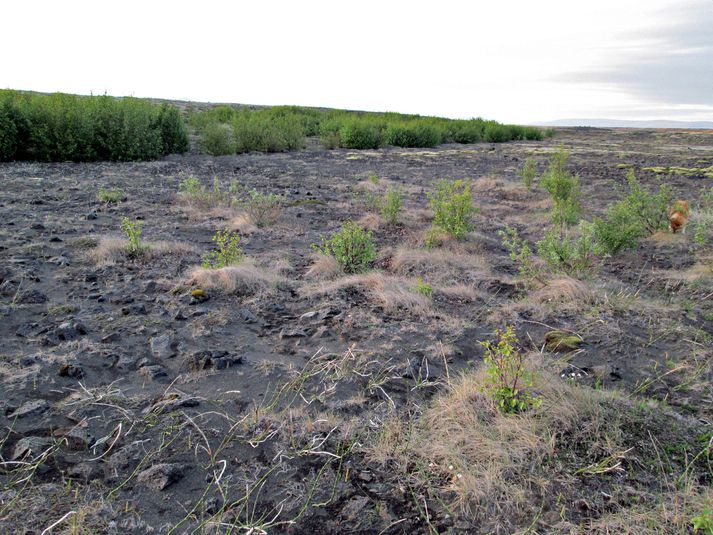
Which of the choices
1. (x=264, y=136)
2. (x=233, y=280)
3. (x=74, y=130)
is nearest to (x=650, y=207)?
(x=233, y=280)

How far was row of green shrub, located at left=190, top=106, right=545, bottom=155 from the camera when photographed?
52.4 feet

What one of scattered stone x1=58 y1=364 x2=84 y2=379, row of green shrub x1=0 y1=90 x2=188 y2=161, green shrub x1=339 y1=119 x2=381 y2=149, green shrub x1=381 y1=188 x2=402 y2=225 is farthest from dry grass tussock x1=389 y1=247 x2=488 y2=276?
green shrub x1=339 y1=119 x2=381 y2=149

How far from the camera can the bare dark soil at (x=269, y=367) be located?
6.40 feet

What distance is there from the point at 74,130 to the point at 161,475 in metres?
11.8

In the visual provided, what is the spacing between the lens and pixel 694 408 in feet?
8.55

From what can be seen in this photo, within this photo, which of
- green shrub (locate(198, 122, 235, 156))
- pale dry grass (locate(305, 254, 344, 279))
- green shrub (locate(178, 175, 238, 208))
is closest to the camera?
pale dry grass (locate(305, 254, 344, 279))

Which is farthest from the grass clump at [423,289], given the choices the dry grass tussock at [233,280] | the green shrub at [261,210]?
the green shrub at [261,210]

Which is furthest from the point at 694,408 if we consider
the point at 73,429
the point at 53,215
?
the point at 53,215

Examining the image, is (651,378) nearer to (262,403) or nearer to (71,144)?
(262,403)

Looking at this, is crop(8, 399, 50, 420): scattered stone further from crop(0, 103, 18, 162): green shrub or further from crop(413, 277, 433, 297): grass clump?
crop(0, 103, 18, 162): green shrub

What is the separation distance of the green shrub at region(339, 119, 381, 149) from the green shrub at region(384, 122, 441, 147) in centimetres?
108

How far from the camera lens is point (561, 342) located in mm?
3289

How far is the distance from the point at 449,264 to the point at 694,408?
8.66 ft

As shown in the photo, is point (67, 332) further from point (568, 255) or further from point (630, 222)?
point (630, 222)
